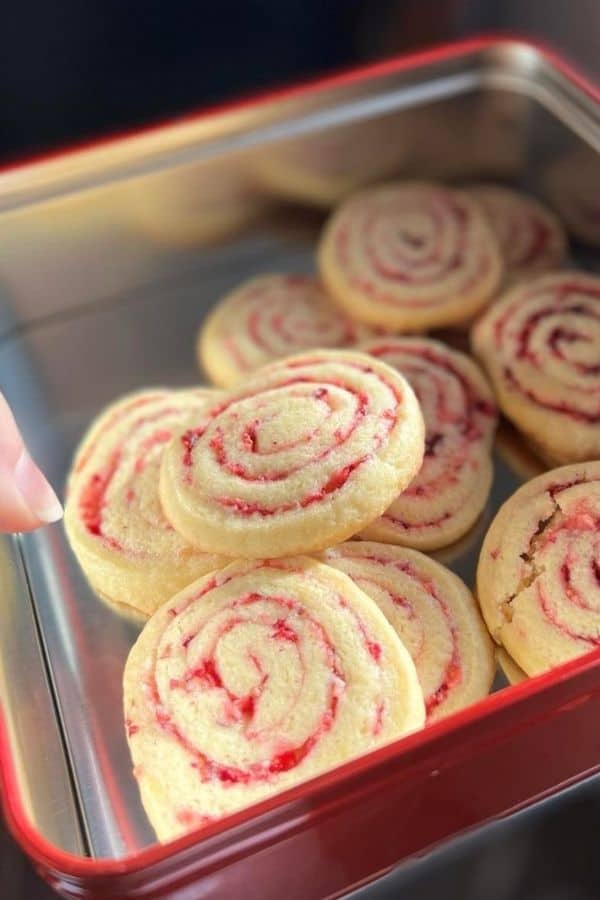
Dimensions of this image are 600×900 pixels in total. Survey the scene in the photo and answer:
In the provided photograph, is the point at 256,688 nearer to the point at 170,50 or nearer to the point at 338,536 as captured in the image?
the point at 338,536

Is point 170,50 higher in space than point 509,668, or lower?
higher

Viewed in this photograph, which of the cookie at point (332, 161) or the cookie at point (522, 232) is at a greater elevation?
the cookie at point (332, 161)

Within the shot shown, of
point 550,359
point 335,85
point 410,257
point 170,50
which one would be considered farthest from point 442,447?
point 170,50

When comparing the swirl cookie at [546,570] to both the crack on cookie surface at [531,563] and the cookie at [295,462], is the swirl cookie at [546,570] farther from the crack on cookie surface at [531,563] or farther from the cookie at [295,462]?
the cookie at [295,462]

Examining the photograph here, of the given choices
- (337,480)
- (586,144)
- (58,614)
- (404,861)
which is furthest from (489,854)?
(586,144)

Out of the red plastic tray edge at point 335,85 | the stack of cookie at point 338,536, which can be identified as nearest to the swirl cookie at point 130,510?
the stack of cookie at point 338,536

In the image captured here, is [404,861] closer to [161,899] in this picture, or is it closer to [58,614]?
[161,899]

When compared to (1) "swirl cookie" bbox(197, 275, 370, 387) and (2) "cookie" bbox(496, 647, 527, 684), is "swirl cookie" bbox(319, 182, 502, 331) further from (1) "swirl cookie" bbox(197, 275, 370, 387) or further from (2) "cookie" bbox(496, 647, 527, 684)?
(2) "cookie" bbox(496, 647, 527, 684)
